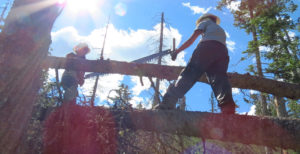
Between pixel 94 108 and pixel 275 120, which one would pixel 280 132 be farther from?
pixel 94 108

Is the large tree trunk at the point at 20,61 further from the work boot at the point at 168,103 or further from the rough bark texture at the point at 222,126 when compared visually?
the work boot at the point at 168,103

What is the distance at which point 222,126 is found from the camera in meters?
2.46

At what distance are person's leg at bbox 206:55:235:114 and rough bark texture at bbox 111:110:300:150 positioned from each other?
0.46 m

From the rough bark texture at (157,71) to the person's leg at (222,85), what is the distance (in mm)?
1276

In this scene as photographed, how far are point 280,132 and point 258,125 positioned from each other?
232 mm

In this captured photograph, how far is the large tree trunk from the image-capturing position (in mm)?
1800

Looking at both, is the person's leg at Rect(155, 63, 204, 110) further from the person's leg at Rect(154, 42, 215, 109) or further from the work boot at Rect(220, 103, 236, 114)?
the work boot at Rect(220, 103, 236, 114)

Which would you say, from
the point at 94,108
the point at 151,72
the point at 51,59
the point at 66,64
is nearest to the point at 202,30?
the point at 151,72

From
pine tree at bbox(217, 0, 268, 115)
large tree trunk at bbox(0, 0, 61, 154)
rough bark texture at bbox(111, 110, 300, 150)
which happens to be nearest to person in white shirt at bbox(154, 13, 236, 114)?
rough bark texture at bbox(111, 110, 300, 150)

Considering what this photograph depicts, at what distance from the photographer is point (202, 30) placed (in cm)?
339

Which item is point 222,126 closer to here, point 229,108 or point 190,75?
point 229,108

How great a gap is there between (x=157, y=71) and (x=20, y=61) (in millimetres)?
2912

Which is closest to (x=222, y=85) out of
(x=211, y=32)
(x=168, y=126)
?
(x=211, y=32)

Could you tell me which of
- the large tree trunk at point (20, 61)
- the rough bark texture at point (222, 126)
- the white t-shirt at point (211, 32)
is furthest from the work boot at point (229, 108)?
the large tree trunk at point (20, 61)
